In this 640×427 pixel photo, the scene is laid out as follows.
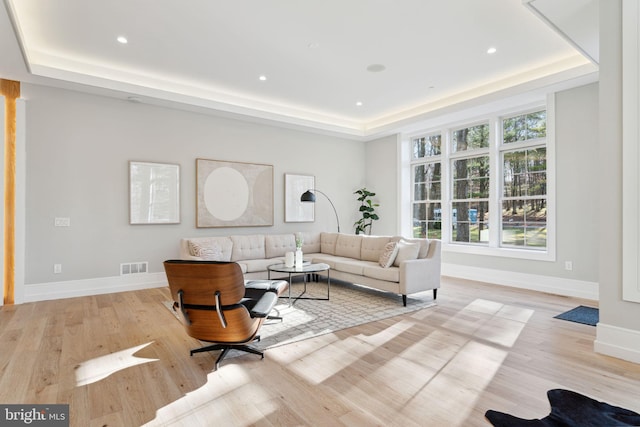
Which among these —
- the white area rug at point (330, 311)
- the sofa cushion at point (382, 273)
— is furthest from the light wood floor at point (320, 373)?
the sofa cushion at point (382, 273)

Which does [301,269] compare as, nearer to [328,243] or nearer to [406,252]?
[406,252]

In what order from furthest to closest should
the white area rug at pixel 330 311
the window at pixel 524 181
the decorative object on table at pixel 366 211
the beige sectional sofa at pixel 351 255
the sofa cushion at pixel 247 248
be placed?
the decorative object on table at pixel 366 211 → the sofa cushion at pixel 247 248 → the window at pixel 524 181 → the beige sectional sofa at pixel 351 255 → the white area rug at pixel 330 311

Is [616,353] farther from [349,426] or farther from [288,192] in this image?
[288,192]

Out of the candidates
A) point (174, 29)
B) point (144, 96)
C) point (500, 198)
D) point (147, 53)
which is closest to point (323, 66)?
point (174, 29)

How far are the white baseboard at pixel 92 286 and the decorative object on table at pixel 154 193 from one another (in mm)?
900

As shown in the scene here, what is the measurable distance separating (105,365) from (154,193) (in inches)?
133

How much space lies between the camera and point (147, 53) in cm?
442

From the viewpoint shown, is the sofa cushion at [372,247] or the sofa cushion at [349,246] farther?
the sofa cushion at [349,246]

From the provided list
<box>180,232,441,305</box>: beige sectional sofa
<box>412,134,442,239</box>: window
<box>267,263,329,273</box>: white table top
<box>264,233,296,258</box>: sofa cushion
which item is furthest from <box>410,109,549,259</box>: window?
<box>267,263,329,273</box>: white table top

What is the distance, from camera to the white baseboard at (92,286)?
468cm

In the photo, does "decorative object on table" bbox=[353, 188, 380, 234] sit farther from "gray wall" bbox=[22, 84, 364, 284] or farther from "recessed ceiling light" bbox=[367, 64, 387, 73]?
"recessed ceiling light" bbox=[367, 64, 387, 73]

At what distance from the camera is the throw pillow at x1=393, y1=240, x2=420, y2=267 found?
4.67 metres

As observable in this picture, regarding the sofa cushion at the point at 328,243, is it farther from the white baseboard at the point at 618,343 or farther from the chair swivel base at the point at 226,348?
the white baseboard at the point at 618,343

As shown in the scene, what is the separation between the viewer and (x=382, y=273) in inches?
185
